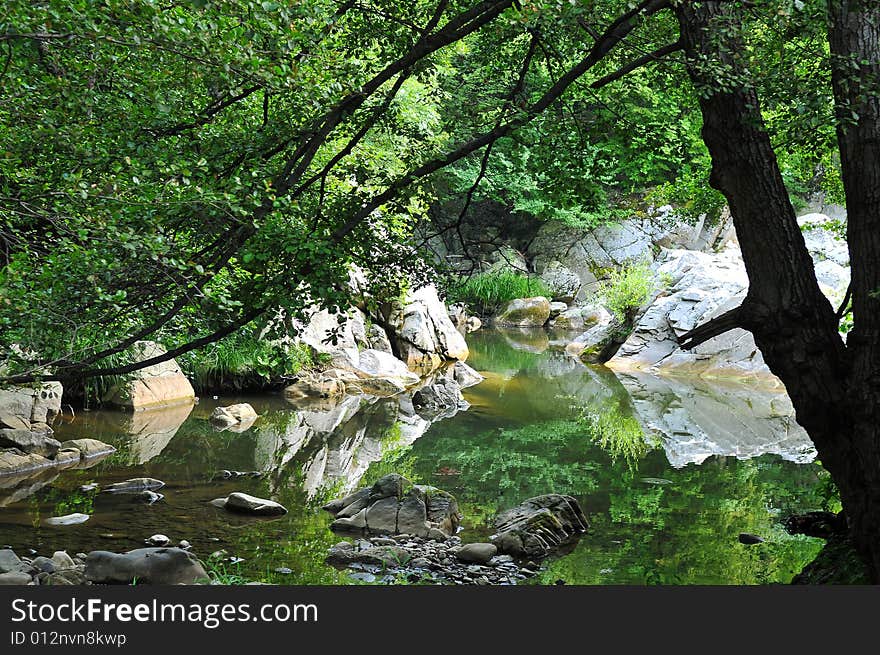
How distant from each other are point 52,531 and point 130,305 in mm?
3483

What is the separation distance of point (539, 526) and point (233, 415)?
6.45m

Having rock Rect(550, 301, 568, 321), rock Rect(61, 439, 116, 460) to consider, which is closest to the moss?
rock Rect(61, 439, 116, 460)

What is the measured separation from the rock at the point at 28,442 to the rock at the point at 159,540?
335cm

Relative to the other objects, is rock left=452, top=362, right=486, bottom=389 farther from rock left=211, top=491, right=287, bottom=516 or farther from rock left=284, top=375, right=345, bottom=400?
rock left=211, top=491, right=287, bottom=516

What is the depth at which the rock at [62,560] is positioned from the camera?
227 inches

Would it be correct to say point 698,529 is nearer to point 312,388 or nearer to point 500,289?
→ point 312,388

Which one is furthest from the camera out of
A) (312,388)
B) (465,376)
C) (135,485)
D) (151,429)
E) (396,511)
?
(465,376)

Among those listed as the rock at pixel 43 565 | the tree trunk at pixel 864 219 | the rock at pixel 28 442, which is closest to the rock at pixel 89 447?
the rock at pixel 28 442

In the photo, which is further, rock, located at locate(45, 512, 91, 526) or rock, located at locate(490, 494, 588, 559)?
rock, located at locate(45, 512, 91, 526)

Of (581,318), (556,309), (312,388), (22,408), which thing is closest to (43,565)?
(22,408)

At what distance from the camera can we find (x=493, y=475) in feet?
31.8

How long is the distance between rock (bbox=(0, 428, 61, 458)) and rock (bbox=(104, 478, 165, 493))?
1.47m

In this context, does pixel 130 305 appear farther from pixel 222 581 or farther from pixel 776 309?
pixel 776 309

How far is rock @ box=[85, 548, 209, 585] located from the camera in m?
5.44
